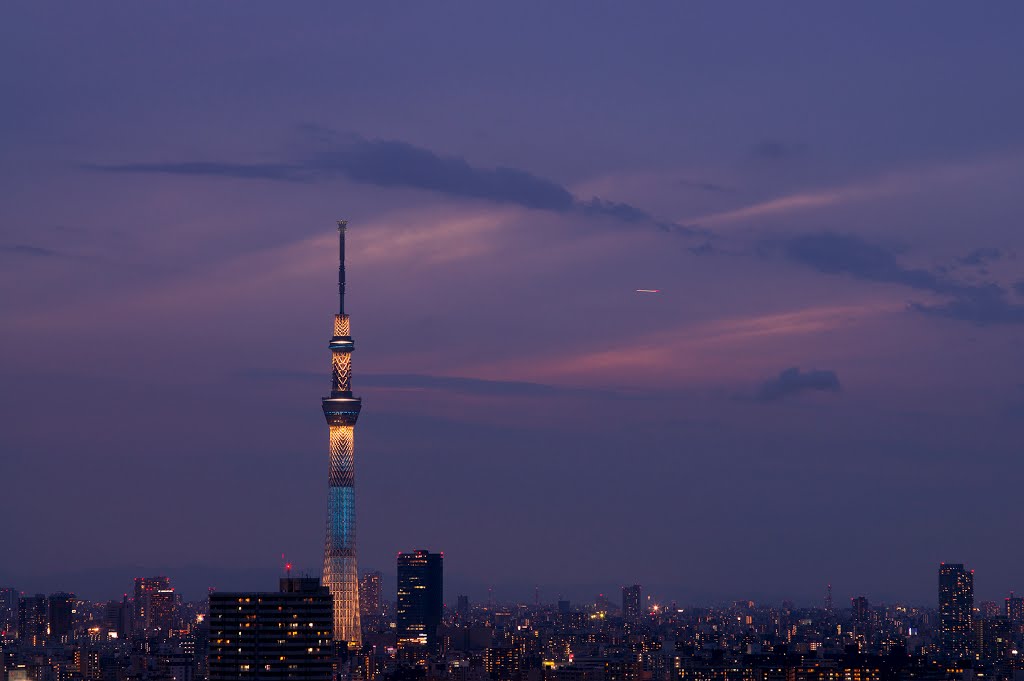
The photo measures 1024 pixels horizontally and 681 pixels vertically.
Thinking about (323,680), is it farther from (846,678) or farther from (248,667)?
(846,678)

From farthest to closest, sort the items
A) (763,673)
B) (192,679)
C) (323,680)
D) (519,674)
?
(519,674)
(763,673)
(192,679)
(323,680)

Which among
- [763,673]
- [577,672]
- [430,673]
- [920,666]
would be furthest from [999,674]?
[430,673]

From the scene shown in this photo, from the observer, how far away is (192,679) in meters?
173

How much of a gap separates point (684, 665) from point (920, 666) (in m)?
23.4

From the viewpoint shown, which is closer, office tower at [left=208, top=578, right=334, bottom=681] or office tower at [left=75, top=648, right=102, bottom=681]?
office tower at [left=208, top=578, right=334, bottom=681]

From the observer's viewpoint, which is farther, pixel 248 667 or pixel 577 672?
pixel 577 672

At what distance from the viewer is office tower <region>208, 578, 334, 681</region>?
4621 inches

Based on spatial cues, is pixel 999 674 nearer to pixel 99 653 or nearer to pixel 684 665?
pixel 684 665

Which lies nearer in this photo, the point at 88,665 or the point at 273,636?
the point at 273,636

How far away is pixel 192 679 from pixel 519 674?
124 feet

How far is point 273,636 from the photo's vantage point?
4668 inches

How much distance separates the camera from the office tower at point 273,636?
385ft

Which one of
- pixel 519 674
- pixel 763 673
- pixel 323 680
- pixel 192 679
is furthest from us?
pixel 519 674

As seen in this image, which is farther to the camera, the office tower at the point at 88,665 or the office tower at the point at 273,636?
the office tower at the point at 88,665
